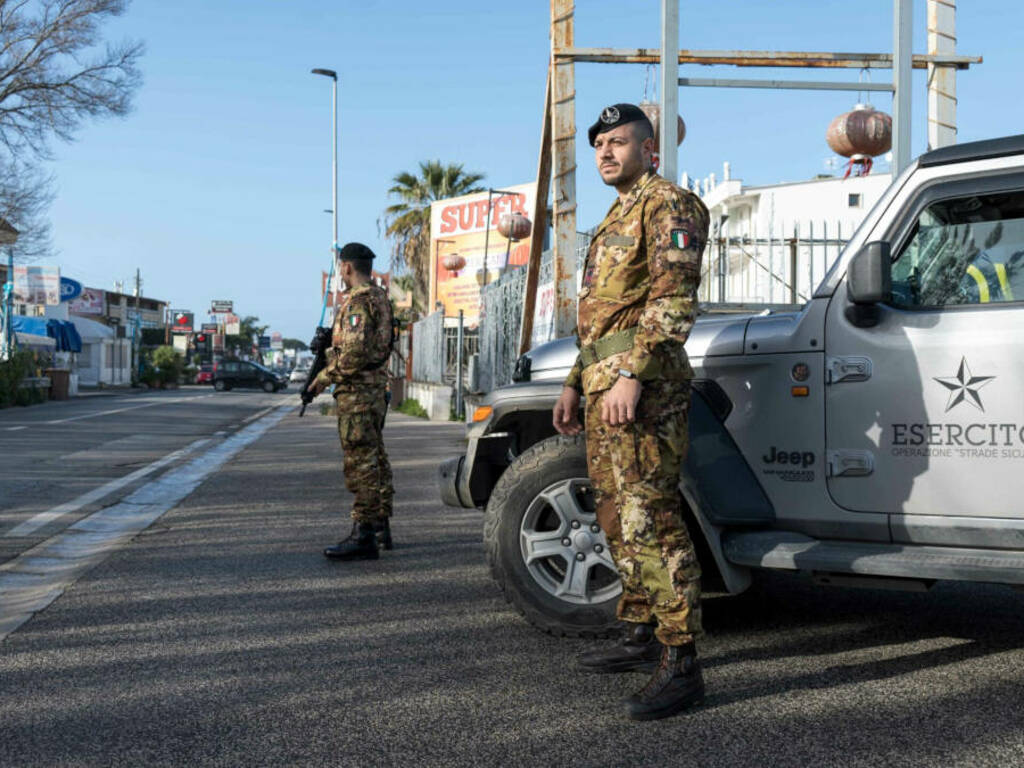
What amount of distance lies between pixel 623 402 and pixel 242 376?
175 ft

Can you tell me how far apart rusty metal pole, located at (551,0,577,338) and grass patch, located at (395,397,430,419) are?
1438 centimetres

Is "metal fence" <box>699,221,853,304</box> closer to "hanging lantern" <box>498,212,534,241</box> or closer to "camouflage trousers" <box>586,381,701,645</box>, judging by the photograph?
"camouflage trousers" <box>586,381,701,645</box>

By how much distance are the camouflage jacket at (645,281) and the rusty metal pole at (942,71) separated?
733cm

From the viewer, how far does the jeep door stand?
Answer: 11.9ft

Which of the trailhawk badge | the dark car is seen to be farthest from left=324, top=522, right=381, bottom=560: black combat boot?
the dark car

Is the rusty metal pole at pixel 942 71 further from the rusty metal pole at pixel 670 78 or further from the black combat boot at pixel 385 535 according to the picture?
the black combat boot at pixel 385 535

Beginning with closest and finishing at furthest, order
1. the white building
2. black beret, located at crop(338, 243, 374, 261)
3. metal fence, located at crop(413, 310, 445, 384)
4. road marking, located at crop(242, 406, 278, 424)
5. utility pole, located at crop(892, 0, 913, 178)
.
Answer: black beret, located at crop(338, 243, 374, 261)
utility pole, located at crop(892, 0, 913, 178)
the white building
road marking, located at crop(242, 406, 278, 424)
metal fence, located at crop(413, 310, 445, 384)

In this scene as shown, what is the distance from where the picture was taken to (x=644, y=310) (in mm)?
3469

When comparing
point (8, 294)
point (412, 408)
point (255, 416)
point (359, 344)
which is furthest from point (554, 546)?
point (8, 294)

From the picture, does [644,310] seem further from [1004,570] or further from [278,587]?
[278,587]

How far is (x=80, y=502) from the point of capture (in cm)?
870

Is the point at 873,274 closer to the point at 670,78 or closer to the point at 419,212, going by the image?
the point at 670,78

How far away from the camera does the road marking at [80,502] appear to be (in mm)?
7223

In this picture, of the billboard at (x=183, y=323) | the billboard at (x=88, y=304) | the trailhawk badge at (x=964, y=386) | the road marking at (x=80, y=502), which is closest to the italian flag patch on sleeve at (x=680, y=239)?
the trailhawk badge at (x=964, y=386)
